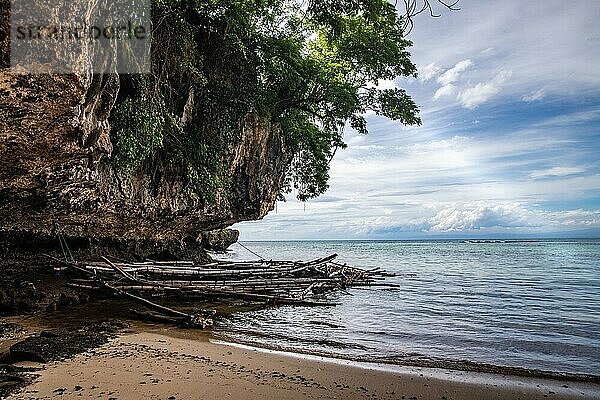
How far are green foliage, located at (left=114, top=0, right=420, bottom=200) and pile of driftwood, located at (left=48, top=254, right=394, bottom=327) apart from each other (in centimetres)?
273

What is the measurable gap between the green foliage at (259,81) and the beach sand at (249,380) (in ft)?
15.3

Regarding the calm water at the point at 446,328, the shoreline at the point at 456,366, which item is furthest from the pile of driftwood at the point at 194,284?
the shoreline at the point at 456,366

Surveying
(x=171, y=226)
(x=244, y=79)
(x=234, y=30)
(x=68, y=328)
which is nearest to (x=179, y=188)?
(x=171, y=226)

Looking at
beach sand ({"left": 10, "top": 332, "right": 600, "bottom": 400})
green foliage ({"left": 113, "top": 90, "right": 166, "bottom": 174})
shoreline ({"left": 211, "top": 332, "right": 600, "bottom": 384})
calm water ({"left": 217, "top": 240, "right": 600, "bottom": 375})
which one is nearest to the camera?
beach sand ({"left": 10, "top": 332, "right": 600, "bottom": 400})

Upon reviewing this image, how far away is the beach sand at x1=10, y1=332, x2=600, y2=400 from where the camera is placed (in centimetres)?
431

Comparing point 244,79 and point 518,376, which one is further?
point 244,79

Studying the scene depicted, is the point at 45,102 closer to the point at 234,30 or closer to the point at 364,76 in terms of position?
the point at 234,30

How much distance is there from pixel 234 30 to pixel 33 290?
8.68 metres

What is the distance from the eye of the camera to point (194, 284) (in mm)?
11656

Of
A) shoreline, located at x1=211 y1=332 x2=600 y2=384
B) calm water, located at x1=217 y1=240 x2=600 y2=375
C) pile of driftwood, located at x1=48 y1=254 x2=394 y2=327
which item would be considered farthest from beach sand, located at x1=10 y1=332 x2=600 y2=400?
pile of driftwood, located at x1=48 y1=254 x2=394 y2=327

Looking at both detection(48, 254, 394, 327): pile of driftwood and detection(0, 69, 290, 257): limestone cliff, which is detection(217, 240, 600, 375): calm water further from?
detection(0, 69, 290, 257): limestone cliff

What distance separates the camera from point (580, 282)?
673 inches

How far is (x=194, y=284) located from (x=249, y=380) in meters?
7.22

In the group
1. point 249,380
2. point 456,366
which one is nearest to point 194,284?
point 249,380
